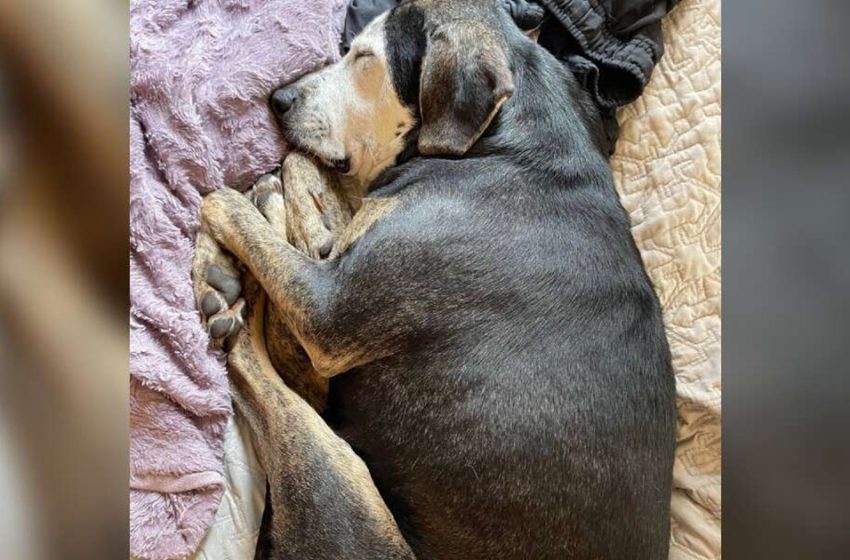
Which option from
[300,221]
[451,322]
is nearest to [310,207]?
[300,221]

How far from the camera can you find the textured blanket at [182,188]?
60.3 inches

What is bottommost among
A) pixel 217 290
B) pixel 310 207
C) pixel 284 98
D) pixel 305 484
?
pixel 305 484

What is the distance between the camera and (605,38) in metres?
1.90

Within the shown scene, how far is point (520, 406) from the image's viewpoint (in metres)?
1.46

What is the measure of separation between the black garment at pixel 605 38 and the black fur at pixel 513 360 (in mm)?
289

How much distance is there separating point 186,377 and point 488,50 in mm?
961

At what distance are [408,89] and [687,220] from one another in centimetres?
74

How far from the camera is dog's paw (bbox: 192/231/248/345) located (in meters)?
1.66
